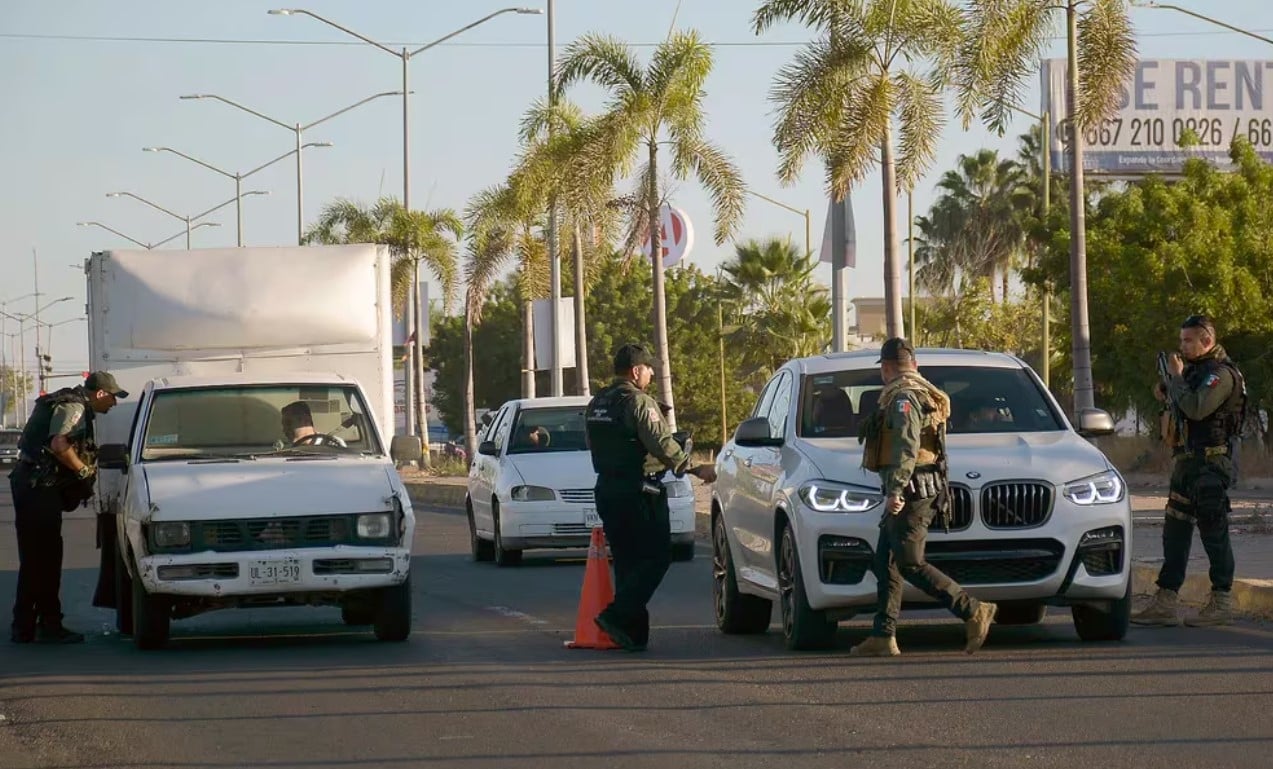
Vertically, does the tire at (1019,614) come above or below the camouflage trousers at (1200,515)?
below

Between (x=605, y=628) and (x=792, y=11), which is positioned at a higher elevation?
(x=792, y=11)

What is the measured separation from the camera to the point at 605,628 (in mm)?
12516

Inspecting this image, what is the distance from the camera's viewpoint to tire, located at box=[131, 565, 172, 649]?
1296cm

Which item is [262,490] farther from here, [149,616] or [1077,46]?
[1077,46]

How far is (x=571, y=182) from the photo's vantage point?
129ft

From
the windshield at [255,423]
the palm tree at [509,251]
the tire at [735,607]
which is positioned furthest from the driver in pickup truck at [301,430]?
the palm tree at [509,251]

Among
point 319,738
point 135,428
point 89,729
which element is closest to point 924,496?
Result: point 319,738

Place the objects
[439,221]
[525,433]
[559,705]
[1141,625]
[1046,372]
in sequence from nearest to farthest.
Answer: [559,705]
[1141,625]
[525,433]
[1046,372]
[439,221]

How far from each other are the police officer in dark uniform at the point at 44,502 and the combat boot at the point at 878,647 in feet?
17.5

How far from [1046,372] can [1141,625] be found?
3583cm

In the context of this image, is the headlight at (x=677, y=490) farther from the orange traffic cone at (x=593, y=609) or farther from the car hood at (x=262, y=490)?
the orange traffic cone at (x=593, y=609)

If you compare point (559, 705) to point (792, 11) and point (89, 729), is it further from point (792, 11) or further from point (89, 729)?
point (792, 11)

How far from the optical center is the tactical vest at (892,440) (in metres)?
11.4

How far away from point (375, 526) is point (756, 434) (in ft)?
7.82
